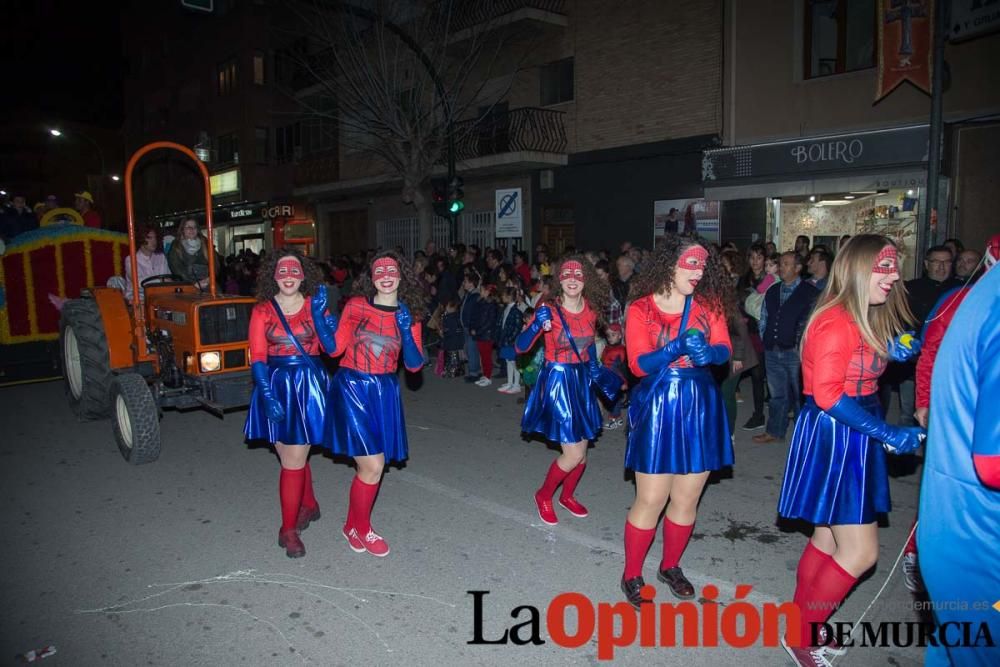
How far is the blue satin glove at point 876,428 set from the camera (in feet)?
9.32

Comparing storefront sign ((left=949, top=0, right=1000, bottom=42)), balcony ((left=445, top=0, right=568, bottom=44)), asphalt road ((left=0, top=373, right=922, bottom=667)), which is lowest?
asphalt road ((left=0, top=373, right=922, bottom=667))

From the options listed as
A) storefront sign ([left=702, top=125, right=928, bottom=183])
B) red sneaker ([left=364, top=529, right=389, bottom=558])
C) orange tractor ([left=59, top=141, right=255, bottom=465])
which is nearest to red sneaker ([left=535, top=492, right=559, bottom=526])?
red sneaker ([left=364, top=529, right=389, bottom=558])

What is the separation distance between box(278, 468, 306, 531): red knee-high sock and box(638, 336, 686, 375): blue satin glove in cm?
241

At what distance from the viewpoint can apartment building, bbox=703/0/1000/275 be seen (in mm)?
11367

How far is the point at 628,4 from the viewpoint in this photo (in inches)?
616

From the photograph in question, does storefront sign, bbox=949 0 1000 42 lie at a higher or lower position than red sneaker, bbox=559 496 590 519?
higher

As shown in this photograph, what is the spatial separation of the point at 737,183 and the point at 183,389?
37.8 feet

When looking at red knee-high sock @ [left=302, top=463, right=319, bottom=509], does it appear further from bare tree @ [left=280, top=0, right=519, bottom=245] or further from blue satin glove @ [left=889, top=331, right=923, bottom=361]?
bare tree @ [left=280, top=0, right=519, bottom=245]

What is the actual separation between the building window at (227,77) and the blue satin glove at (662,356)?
31.6m

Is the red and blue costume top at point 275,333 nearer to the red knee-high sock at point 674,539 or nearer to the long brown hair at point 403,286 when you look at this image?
the long brown hair at point 403,286

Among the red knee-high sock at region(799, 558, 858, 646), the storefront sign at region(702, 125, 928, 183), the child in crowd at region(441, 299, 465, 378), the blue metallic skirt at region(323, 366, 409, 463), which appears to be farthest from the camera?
the storefront sign at region(702, 125, 928, 183)

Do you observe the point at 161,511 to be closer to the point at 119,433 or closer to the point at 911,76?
the point at 119,433

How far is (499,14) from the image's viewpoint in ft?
56.0

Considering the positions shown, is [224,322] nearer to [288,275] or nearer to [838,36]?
[288,275]
